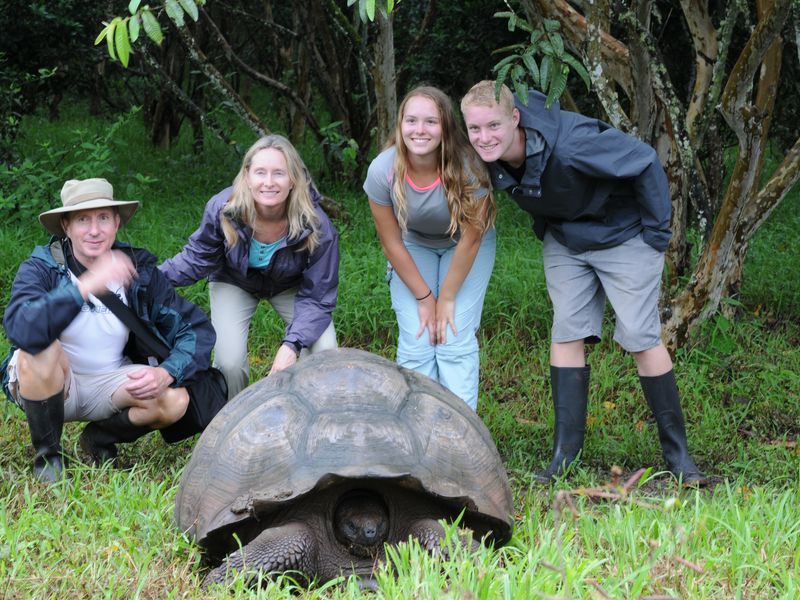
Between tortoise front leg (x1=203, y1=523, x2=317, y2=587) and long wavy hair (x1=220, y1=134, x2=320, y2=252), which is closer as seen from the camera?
tortoise front leg (x1=203, y1=523, x2=317, y2=587)

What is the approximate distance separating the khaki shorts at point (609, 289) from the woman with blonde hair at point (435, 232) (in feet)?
1.10

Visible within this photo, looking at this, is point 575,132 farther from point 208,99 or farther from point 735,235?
point 208,99

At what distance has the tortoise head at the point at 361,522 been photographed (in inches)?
129

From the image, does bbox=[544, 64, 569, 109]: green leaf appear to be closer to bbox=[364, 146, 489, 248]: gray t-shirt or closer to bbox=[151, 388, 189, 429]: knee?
bbox=[364, 146, 489, 248]: gray t-shirt

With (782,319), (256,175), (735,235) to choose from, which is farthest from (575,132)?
(782,319)

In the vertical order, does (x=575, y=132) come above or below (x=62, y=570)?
above

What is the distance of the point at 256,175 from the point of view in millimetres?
4355

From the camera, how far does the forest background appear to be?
9.87 feet

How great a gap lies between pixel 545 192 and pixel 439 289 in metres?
0.68

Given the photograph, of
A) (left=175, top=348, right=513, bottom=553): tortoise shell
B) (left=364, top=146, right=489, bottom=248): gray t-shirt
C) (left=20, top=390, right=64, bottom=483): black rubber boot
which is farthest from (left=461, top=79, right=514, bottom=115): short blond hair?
(left=20, top=390, right=64, bottom=483): black rubber boot

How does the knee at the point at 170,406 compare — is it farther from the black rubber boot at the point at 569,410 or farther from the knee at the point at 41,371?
the black rubber boot at the point at 569,410

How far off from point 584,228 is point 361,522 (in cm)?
172

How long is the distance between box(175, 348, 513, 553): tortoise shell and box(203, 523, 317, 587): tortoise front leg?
3.3 inches

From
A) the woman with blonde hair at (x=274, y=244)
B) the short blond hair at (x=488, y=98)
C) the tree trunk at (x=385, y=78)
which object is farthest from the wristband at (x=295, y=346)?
the tree trunk at (x=385, y=78)
